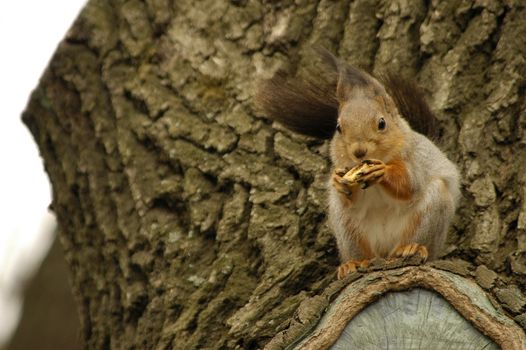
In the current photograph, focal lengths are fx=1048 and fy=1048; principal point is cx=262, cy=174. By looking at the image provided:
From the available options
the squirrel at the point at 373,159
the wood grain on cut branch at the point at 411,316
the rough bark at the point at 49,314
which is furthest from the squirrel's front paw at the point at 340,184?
the rough bark at the point at 49,314

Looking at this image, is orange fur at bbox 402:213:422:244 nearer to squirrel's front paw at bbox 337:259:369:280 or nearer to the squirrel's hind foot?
the squirrel's hind foot

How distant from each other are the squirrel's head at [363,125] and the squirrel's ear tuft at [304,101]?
60 millimetres

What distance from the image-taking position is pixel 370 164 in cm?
252

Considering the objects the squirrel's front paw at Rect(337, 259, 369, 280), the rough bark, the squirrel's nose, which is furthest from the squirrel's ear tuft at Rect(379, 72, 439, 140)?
the rough bark

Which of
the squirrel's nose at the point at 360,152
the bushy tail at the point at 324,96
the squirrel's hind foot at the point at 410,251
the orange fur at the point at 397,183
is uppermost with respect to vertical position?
the bushy tail at the point at 324,96

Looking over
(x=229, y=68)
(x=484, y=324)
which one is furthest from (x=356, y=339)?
(x=229, y=68)

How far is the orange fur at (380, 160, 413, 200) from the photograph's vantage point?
2506 mm

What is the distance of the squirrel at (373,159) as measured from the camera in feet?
8.19

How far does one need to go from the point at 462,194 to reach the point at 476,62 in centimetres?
39

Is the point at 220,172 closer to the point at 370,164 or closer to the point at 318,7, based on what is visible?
the point at 370,164

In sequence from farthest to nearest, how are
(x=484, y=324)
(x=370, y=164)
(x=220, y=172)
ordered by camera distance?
(x=220, y=172), (x=370, y=164), (x=484, y=324)

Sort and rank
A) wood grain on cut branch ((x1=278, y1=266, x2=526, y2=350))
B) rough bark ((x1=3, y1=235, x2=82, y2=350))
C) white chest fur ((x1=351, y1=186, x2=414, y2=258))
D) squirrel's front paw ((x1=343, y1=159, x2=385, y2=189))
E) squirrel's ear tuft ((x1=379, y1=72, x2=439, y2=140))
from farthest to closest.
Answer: rough bark ((x1=3, y1=235, x2=82, y2=350)) < squirrel's ear tuft ((x1=379, y1=72, x2=439, y2=140)) < white chest fur ((x1=351, y1=186, x2=414, y2=258)) < squirrel's front paw ((x1=343, y1=159, x2=385, y2=189)) < wood grain on cut branch ((x1=278, y1=266, x2=526, y2=350))

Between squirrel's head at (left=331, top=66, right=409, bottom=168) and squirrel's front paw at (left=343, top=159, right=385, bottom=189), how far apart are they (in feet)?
0.26

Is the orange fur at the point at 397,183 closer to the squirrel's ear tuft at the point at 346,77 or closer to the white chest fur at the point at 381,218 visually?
the white chest fur at the point at 381,218
